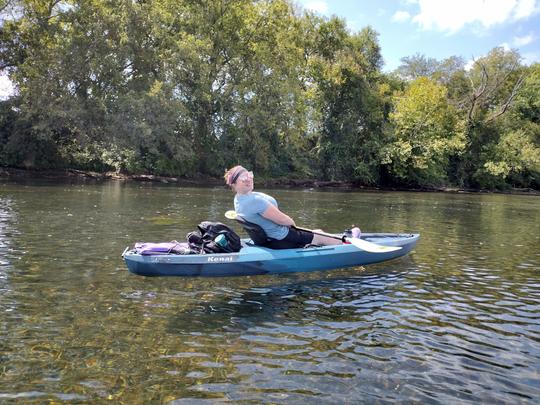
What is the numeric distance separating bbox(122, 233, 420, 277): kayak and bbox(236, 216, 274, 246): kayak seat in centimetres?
12

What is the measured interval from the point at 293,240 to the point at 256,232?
26.4 inches

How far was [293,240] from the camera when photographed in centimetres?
819

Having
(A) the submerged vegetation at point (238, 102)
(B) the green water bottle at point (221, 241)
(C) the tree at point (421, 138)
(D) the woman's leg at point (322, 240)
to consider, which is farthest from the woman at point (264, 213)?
(C) the tree at point (421, 138)

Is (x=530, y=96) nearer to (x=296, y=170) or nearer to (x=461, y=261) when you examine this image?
(x=296, y=170)

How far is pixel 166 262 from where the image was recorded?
703 centimetres

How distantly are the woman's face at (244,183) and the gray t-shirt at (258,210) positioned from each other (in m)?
0.09

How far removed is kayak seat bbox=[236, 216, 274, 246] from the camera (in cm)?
786

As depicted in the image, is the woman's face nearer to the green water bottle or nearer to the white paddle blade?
the green water bottle

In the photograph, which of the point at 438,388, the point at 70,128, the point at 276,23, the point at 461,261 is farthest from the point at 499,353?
the point at 276,23

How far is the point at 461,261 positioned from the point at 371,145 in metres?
35.5

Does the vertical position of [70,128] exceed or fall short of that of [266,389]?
it exceeds it

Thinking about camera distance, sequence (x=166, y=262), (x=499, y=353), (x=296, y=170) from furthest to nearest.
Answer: (x=296, y=170) → (x=166, y=262) → (x=499, y=353)

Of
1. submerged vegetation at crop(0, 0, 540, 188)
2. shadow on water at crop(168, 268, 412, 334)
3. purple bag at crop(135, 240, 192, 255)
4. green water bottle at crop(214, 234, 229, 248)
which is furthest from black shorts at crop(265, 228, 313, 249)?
submerged vegetation at crop(0, 0, 540, 188)

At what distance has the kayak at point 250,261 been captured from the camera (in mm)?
7035
